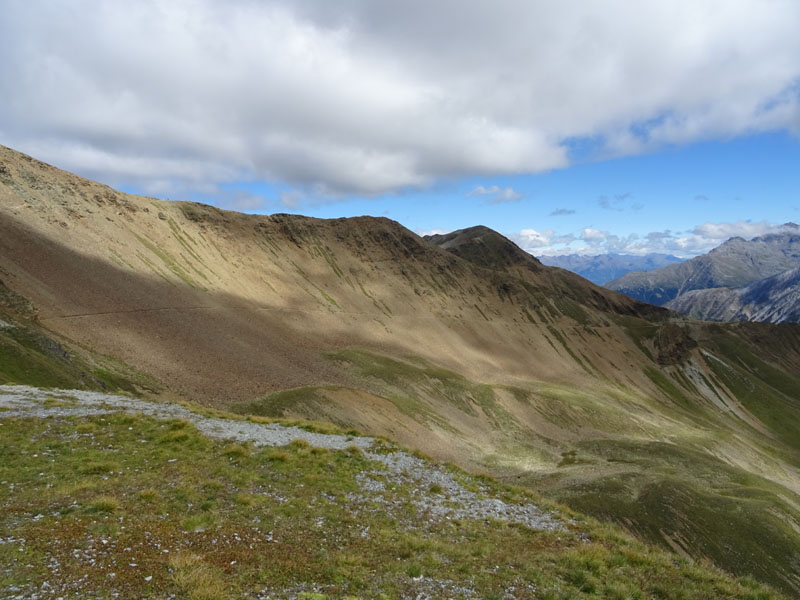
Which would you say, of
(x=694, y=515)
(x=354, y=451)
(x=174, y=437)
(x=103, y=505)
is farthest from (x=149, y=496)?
(x=694, y=515)

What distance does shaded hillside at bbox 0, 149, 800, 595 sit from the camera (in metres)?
56.6

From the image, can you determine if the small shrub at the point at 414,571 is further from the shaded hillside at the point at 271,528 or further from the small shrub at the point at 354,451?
the small shrub at the point at 354,451

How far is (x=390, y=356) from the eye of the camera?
10562 centimetres

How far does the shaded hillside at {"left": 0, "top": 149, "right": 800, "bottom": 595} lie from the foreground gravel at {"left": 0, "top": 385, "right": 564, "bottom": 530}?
23.6 m

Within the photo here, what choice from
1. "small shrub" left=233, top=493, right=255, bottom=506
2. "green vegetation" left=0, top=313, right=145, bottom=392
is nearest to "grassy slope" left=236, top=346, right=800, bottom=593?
"green vegetation" left=0, top=313, right=145, bottom=392

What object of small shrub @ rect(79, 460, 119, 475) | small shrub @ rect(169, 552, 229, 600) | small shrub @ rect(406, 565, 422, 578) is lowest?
small shrub @ rect(79, 460, 119, 475)

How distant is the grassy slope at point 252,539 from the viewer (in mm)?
12086

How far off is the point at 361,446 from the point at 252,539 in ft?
49.9

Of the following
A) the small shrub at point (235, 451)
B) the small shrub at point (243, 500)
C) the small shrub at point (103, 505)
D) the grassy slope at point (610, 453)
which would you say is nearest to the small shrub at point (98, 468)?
the small shrub at point (103, 505)

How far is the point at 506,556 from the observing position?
54.5 ft

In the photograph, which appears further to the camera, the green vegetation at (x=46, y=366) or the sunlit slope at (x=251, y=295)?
the sunlit slope at (x=251, y=295)

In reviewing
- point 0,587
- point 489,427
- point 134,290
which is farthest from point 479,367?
point 0,587

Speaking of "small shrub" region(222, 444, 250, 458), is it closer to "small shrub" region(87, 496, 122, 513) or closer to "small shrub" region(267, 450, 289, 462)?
"small shrub" region(267, 450, 289, 462)

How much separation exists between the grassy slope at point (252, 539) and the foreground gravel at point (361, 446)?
0.83m
